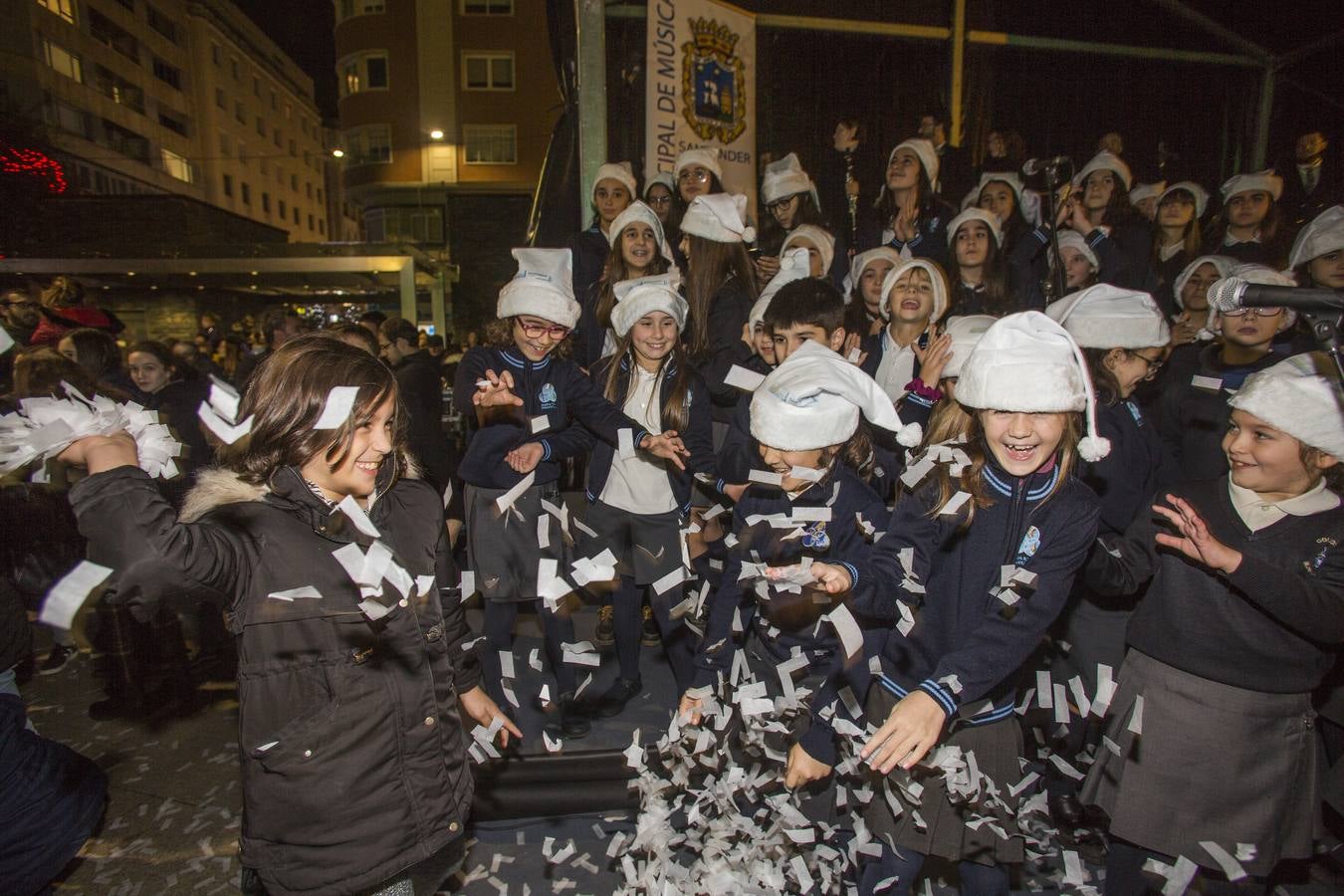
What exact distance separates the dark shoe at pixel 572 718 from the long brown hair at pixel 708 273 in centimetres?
215

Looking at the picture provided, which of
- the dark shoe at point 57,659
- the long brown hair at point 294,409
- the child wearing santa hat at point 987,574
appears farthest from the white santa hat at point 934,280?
the dark shoe at point 57,659

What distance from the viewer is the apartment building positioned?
30.4 meters

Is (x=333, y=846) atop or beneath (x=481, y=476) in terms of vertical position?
beneath

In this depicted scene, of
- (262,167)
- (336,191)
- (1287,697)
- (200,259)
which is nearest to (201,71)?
(262,167)

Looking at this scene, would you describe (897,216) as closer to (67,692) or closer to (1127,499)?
(1127,499)

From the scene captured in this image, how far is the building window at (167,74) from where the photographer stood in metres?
40.9

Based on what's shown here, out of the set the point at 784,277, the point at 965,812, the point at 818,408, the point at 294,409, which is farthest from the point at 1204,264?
the point at 294,409

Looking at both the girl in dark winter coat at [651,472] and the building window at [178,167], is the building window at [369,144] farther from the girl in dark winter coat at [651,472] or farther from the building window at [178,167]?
the girl in dark winter coat at [651,472]

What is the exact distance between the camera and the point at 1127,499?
2775 millimetres

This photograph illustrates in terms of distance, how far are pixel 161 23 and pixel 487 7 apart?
1001 inches

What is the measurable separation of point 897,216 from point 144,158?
160 feet

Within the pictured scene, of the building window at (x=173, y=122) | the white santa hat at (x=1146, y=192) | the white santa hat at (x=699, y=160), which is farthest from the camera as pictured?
the building window at (x=173, y=122)

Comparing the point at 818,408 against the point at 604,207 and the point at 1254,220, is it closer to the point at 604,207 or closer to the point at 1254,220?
the point at 604,207

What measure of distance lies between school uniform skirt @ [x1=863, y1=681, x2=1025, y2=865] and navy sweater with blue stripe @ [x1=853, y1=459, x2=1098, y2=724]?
0.26 feet
